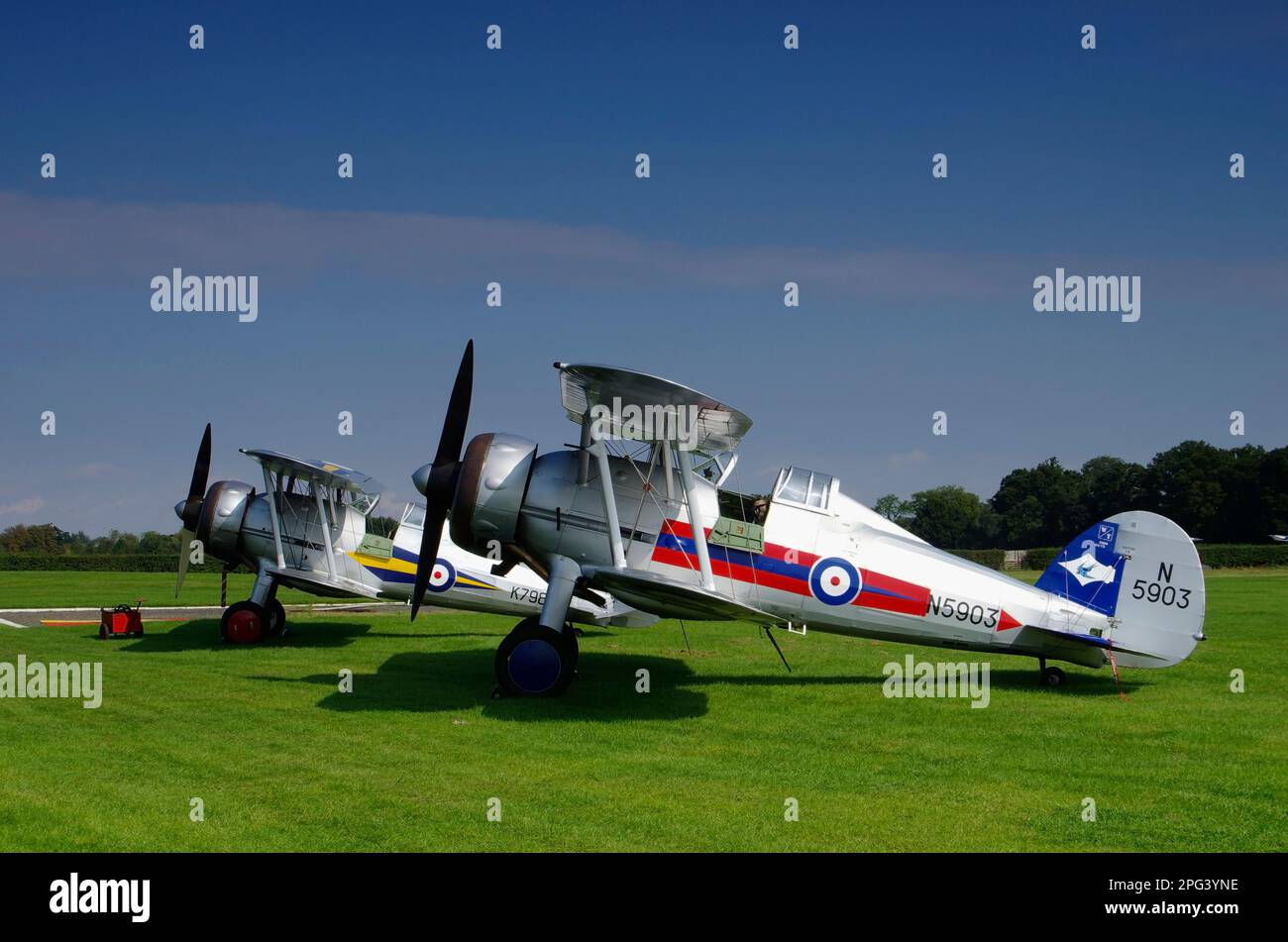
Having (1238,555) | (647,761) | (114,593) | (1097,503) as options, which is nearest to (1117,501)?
(1097,503)

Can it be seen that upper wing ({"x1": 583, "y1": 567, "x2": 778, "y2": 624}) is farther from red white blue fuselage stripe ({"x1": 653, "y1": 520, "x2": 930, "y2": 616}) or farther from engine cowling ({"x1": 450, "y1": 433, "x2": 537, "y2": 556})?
engine cowling ({"x1": 450, "y1": 433, "x2": 537, "y2": 556})

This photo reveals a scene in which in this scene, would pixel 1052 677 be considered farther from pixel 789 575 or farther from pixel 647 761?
pixel 647 761

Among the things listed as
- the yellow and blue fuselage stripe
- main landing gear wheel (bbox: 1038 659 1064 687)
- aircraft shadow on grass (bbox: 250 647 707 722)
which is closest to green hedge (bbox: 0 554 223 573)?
the yellow and blue fuselage stripe

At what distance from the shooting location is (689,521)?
1188 cm

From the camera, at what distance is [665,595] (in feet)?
35.9

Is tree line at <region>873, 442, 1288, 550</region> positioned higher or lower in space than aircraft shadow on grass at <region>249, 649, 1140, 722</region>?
higher

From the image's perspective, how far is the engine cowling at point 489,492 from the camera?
39.5ft

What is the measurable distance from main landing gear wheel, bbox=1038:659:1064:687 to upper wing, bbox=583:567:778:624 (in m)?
4.50

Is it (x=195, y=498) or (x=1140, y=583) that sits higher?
(x=195, y=498)

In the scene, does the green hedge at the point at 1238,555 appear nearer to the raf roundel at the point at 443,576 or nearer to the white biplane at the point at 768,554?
the white biplane at the point at 768,554

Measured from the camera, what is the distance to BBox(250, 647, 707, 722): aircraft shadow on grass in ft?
36.8

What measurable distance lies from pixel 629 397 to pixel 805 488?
307 centimetres
